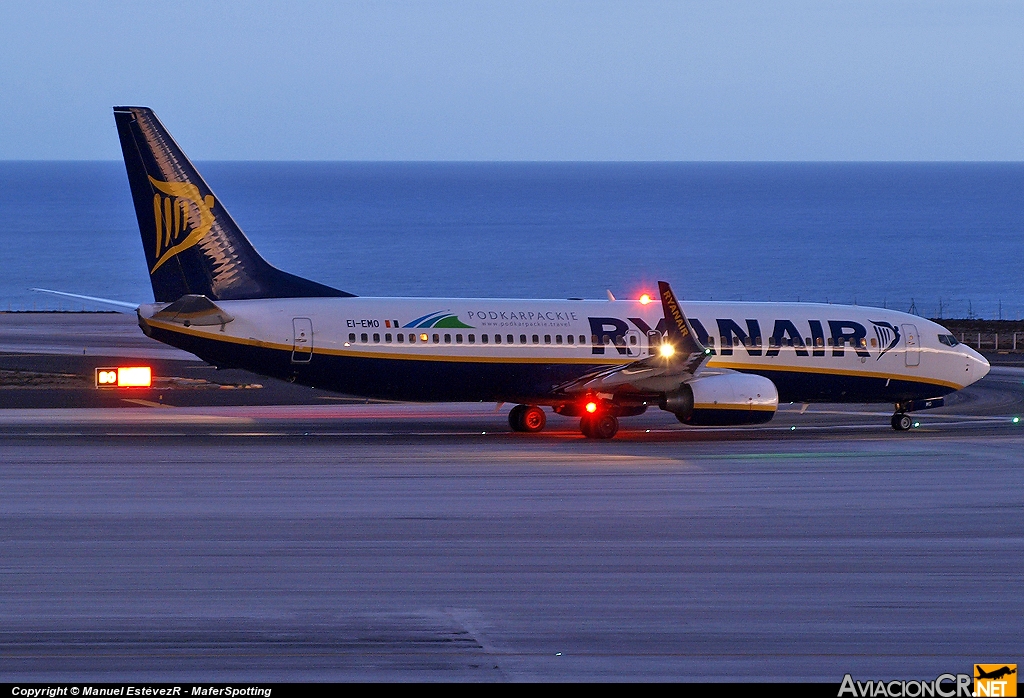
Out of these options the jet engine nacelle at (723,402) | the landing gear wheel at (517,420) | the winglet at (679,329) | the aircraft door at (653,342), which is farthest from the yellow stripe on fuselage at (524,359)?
the jet engine nacelle at (723,402)

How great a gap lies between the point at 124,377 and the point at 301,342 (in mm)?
13177

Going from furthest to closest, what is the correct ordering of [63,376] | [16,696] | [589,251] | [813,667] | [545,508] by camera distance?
[589,251] < [63,376] < [545,508] < [813,667] < [16,696]

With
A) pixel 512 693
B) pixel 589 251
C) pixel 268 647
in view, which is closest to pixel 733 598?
pixel 512 693

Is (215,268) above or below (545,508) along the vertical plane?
above

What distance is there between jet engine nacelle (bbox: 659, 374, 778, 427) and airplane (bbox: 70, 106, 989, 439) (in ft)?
0.11

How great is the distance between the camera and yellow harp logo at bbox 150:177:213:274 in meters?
32.2

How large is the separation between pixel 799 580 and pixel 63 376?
33.0 meters

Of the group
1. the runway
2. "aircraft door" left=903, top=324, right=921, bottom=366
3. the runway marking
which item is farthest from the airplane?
the runway marking

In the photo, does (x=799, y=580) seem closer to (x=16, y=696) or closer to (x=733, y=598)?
(x=733, y=598)

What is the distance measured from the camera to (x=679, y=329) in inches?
1302

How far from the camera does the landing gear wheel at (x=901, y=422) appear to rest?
36875mm

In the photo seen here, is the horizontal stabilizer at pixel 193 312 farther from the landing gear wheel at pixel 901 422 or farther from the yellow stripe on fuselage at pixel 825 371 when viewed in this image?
the landing gear wheel at pixel 901 422

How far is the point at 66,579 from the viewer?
1802 cm

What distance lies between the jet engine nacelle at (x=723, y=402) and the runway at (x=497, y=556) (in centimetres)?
79
